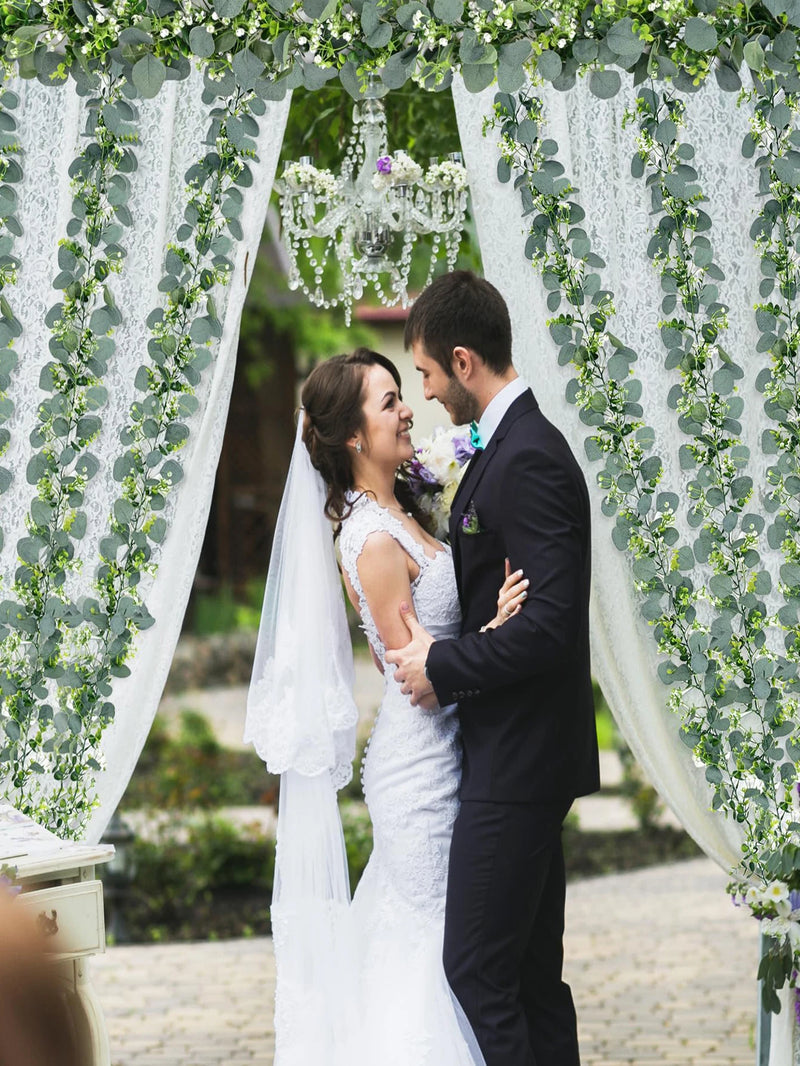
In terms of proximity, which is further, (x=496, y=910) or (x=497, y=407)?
(x=497, y=407)

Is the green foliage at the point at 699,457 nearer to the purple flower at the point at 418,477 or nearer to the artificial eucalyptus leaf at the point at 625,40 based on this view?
the artificial eucalyptus leaf at the point at 625,40

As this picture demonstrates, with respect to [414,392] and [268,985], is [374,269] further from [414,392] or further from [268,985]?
[414,392]

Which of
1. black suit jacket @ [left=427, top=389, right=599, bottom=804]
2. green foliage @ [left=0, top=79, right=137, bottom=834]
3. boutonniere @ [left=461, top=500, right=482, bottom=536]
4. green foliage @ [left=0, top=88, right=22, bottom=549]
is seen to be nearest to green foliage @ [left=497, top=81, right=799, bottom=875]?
black suit jacket @ [left=427, top=389, right=599, bottom=804]

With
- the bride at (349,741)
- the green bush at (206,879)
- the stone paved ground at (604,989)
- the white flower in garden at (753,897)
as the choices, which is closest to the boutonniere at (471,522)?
the bride at (349,741)

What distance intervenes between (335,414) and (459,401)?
337 mm

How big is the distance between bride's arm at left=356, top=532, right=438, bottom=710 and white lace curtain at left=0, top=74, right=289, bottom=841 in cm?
42

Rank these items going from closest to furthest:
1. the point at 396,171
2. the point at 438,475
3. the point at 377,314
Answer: the point at 438,475 → the point at 396,171 → the point at 377,314

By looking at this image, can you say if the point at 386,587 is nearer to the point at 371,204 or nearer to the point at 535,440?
the point at 535,440

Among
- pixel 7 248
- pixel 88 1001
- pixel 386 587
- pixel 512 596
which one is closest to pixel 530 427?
pixel 512 596

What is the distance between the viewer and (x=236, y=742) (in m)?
10.6

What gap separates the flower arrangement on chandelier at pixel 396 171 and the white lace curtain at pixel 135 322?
432 mm

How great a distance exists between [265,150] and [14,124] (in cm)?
57

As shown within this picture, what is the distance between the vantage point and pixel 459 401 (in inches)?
116

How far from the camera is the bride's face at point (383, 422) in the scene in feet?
10.3
